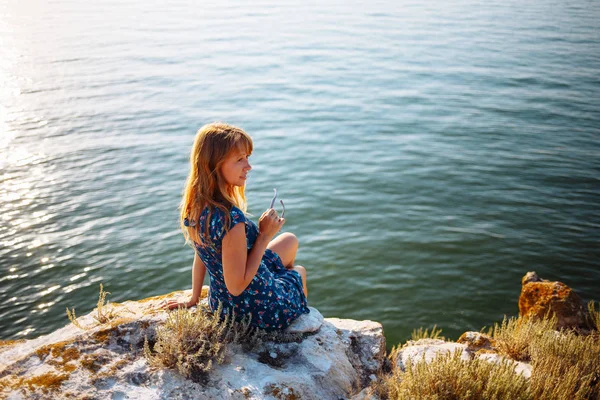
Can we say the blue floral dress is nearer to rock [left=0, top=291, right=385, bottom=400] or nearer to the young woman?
the young woman

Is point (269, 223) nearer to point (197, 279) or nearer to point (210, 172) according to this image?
point (210, 172)

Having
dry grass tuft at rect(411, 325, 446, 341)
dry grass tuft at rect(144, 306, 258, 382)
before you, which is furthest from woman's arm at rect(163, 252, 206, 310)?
dry grass tuft at rect(411, 325, 446, 341)

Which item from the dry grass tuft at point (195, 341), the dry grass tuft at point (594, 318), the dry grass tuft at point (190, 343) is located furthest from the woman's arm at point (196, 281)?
the dry grass tuft at point (594, 318)

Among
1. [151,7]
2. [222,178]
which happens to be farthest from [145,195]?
[151,7]

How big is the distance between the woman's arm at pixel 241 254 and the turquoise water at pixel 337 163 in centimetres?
364

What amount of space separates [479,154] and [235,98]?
307 inches

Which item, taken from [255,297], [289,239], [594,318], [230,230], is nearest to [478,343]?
[594,318]

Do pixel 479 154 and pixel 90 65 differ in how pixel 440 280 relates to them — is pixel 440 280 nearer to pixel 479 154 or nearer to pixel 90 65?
pixel 479 154

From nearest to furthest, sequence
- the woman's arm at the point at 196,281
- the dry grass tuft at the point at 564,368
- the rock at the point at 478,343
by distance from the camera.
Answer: the dry grass tuft at the point at 564,368, the woman's arm at the point at 196,281, the rock at the point at 478,343

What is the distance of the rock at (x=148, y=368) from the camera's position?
133 inches

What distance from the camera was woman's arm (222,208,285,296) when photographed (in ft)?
12.1

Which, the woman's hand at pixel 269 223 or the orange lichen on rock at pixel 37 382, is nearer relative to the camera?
the orange lichen on rock at pixel 37 382

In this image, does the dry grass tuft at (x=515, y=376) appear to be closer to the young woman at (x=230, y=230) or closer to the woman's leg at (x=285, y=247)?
the young woman at (x=230, y=230)

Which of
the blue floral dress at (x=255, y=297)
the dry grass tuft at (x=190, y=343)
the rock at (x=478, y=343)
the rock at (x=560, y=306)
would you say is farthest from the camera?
the rock at (x=560, y=306)
